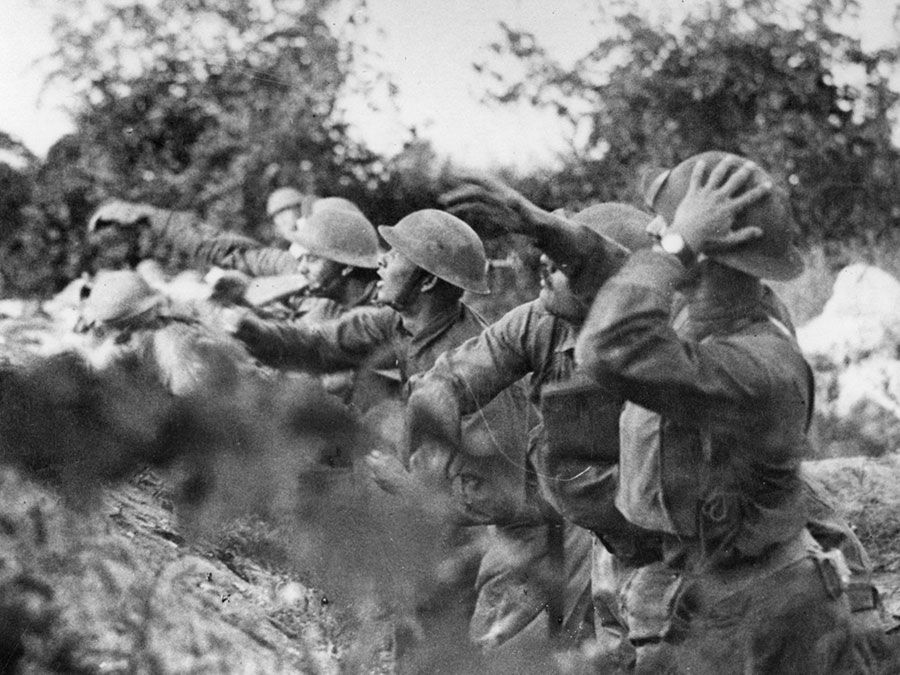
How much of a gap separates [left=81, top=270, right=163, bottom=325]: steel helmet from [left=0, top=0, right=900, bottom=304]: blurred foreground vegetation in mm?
4018

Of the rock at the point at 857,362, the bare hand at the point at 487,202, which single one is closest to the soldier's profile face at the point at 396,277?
the bare hand at the point at 487,202

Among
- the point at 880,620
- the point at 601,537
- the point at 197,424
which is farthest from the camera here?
the point at 601,537

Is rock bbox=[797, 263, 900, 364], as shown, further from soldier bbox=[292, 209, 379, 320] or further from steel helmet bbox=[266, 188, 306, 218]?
soldier bbox=[292, 209, 379, 320]

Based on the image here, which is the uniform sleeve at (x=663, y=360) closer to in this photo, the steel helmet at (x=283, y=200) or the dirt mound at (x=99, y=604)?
the dirt mound at (x=99, y=604)

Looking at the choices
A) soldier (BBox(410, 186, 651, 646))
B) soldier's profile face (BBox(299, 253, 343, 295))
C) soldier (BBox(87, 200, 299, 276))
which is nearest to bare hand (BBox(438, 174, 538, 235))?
soldier (BBox(410, 186, 651, 646))

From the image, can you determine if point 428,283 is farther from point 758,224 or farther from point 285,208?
point 285,208

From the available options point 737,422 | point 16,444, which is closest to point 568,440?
point 737,422

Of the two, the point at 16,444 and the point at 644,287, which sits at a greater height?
the point at 644,287

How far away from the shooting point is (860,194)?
1385cm

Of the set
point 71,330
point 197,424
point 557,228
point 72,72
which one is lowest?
point 72,72

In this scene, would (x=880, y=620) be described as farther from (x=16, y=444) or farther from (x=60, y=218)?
Result: (x=60, y=218)

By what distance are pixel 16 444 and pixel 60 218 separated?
961 centimetres

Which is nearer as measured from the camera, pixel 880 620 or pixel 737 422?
pixel 737 422

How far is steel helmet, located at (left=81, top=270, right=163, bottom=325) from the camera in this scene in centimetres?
851
